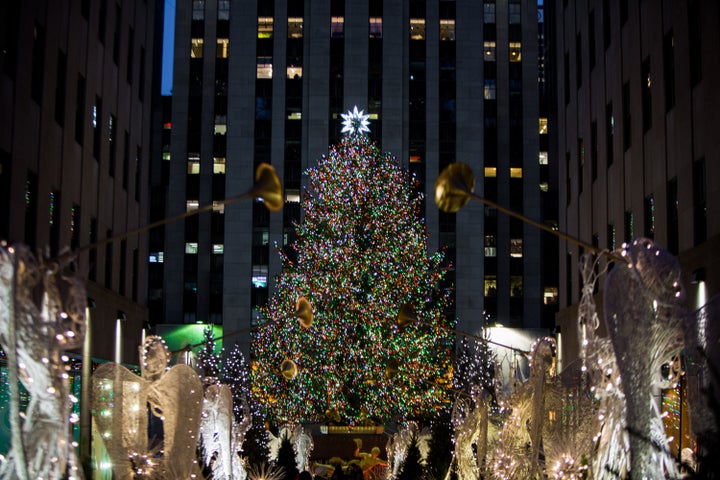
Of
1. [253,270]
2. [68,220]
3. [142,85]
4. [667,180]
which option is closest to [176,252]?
[253,270]

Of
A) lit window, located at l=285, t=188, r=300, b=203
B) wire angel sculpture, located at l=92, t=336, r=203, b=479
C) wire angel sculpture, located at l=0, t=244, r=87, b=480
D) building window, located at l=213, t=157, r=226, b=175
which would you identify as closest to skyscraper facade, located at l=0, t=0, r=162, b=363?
wire angel sculpture, located at l=92, t=336, r=203, b=479

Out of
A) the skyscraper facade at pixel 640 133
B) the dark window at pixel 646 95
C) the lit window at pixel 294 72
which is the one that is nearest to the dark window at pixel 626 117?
the skyscraper facade at pixel 640 133

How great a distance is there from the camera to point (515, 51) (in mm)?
73250

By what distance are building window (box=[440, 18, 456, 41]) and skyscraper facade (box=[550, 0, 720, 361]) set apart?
2935 centimetres

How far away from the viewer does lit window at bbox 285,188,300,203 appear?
6962 cm

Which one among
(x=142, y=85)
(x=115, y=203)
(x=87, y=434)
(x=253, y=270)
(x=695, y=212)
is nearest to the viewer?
(x=695, y=212)

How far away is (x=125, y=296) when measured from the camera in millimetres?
36781

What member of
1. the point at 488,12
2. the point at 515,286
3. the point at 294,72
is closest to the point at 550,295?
the point at 515,286

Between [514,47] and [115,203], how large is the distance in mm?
43983

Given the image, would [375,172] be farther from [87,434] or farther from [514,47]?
[514,47]

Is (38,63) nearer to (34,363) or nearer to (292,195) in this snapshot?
(34,363)

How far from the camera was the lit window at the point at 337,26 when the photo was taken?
71.4m

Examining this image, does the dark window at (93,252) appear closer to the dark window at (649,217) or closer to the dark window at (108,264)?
the dark window at (108,264)

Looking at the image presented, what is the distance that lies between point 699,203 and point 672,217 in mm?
2407
